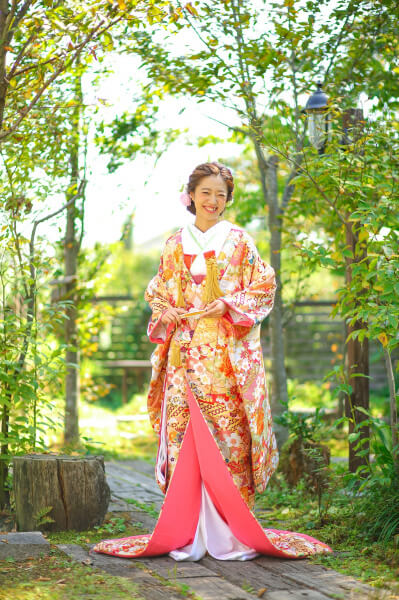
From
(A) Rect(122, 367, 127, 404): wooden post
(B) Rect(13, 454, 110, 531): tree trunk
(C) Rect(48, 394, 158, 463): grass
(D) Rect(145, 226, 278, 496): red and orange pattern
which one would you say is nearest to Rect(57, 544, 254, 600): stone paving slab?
(B) Rect(13, 454, 110, 531): tree trunk

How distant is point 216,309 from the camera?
3561mm

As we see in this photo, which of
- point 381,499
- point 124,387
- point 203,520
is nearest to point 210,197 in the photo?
point 203,520

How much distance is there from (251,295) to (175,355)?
453 millimetres

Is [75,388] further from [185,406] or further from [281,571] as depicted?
[281,571]

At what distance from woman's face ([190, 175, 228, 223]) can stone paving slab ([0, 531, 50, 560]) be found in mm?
1648

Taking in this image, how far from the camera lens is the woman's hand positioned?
366 cm

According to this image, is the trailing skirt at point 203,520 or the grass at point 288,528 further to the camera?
the trailing skirt at point 203,520

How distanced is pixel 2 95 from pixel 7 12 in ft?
1.33

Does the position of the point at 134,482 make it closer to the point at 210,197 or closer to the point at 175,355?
the point at 175,355

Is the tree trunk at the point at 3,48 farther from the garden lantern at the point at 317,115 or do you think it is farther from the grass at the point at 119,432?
the grass at the point at 119,432

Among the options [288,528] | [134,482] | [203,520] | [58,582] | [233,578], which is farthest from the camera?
[134,482]

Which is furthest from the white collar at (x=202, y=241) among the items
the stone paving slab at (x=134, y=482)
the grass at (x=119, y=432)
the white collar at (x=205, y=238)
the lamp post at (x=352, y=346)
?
the grass at (x=119, y=432)

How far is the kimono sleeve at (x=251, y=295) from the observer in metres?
3.60

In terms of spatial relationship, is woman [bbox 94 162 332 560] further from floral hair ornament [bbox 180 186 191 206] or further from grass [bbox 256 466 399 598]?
grass [bbox 256 466 399 598]
